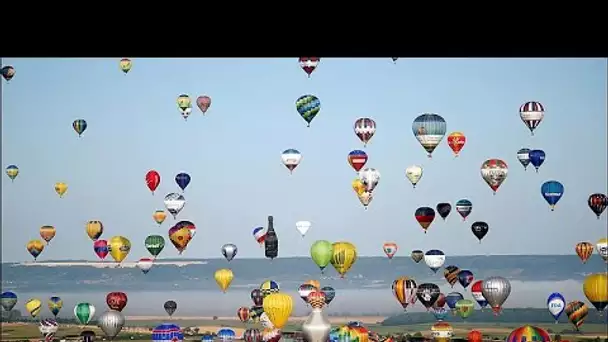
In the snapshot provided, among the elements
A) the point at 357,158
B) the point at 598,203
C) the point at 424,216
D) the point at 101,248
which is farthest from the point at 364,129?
the point at 101,248

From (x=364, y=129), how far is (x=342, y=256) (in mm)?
1883

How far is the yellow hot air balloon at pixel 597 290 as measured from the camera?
51.5ft

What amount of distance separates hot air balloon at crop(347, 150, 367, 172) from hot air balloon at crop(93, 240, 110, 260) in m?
4.29

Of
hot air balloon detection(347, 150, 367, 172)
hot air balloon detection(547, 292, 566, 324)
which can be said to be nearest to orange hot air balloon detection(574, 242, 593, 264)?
hot air balloon detection(547, 292, 566, 324)

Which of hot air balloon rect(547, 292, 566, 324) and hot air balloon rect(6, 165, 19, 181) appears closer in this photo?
hot air balloon rect(547, 292, 566, 324)

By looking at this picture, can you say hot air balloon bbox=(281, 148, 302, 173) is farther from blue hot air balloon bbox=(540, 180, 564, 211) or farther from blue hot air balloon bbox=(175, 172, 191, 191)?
blue hot air balloon bbox=(540, 180, 564, 211)

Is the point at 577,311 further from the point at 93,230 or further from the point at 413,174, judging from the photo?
the point at 93,230

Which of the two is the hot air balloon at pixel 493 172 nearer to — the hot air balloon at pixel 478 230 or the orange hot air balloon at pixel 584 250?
the hot air balloon at pixel 478 230

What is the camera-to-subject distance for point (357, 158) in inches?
667

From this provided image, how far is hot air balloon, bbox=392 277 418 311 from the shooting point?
637 inches

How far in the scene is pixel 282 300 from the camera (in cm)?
1560

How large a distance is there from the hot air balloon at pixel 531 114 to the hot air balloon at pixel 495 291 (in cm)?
224
